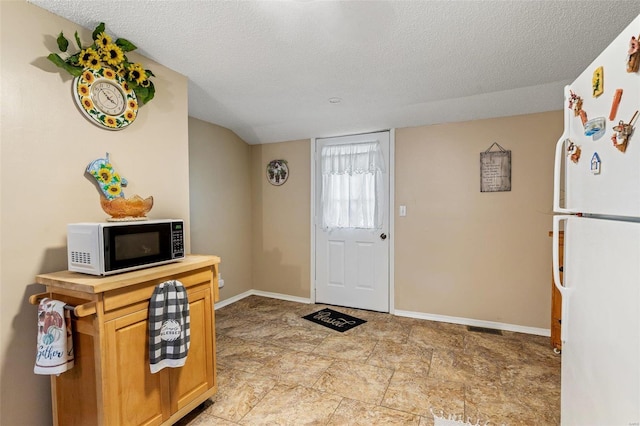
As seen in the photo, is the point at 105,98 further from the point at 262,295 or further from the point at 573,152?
the point at 262,295

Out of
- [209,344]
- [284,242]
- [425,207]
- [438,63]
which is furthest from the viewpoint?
[284,242]

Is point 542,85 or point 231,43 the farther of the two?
point 542,85

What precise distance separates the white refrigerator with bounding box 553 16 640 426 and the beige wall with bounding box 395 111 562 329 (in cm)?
179

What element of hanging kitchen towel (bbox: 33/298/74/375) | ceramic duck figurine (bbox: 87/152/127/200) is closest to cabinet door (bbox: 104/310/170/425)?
hanging kitchen towel (bbox: 33/298/74/375)

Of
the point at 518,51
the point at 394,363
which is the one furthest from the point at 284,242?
the point at 518,51

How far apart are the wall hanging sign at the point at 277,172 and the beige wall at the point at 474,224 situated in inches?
57.8

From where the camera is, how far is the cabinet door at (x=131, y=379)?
1329 millimetres

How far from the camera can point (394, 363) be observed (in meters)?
2.39

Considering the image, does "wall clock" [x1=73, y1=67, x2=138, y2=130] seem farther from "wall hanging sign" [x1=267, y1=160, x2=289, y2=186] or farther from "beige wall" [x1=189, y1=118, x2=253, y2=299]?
"wall hanging sign" [x1=267, y1=160, x2=289, y2=186]

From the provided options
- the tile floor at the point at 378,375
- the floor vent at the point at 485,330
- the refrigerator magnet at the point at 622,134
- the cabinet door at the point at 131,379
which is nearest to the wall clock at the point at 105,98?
the cabinet door at the point at 131,379

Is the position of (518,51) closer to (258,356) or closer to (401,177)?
(401,177)

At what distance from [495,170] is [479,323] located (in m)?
1.58

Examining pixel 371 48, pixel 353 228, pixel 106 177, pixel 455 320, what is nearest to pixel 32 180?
pixel 106 177

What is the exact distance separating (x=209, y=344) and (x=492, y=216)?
9.26ft
